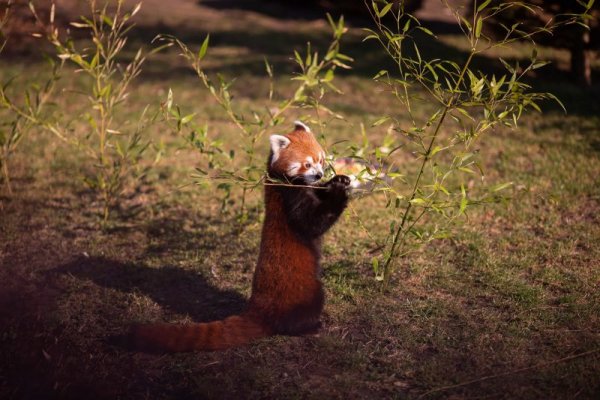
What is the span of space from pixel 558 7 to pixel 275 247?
6.80 meters

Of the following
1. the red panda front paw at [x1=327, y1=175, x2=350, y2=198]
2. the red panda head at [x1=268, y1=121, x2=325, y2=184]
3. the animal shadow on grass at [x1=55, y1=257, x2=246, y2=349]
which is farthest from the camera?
the animal shadow on grass at [x1=55, y1=257, x2=246, y2=349]

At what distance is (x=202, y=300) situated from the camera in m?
4.18

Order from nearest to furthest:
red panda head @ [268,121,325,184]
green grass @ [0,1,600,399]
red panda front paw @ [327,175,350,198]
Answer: green grass @ [0,1,600,399] < red panda front paw @ [327,175,350,198] < red panda head @ [268,121,325,184]

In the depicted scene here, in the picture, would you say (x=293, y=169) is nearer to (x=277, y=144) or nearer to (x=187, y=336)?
(x=277, y=144)

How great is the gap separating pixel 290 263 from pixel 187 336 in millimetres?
772

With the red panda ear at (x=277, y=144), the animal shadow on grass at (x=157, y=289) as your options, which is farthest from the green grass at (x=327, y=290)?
the red panda ear at (x=277, y=144)

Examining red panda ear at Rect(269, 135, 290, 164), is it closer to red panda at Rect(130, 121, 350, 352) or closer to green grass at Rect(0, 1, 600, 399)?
red panda at Rect(130, 121, 350, 352)

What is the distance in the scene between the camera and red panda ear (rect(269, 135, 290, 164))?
12.6 ft

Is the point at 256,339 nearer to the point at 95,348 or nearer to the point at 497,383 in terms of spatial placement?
the point at 95,348

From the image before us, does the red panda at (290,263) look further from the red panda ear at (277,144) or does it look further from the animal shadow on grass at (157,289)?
the animal shadow on grass at (157,289)

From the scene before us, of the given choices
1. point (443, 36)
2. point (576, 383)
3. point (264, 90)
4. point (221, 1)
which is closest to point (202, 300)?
point (576, 383)

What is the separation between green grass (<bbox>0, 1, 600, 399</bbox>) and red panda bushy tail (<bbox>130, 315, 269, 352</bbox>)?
120 millimetres

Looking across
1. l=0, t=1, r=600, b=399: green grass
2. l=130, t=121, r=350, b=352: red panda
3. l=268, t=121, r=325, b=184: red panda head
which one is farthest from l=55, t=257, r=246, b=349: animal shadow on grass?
l=268, t=121, r=325, b=184: red panda head

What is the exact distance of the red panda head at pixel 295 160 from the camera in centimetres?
375
